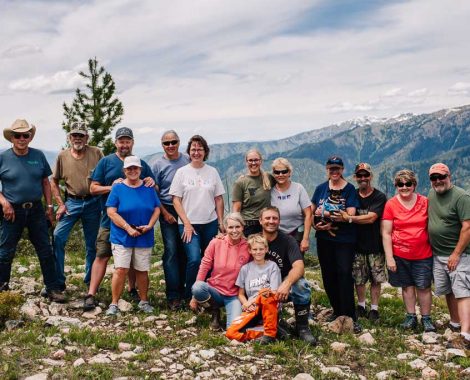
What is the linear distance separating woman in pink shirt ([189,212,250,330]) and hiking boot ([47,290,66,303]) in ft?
9.37

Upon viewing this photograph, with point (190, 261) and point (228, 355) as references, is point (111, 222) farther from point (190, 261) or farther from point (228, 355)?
point (228, 355)

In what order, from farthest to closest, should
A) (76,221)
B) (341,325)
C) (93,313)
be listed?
(76,221), (93,313), (341,325)

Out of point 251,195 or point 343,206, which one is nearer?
point 343,206

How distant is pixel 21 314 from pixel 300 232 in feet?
17.5

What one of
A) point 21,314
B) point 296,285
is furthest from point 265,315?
point 21,314

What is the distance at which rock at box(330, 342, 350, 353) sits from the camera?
7114 mm

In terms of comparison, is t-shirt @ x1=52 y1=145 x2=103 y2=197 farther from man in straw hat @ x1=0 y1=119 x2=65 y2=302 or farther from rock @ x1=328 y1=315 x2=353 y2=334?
rock @ x1=328 y1=315 x2=353 y2=334

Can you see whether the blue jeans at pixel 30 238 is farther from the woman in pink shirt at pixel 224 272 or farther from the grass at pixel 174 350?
→ the woman in pink shirt at pixel 224 272

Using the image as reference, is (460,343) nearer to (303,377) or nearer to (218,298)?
(303,377)

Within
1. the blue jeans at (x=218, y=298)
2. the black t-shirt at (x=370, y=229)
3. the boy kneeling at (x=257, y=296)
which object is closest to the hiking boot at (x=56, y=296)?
the blue jeans at (x=218, y=298)

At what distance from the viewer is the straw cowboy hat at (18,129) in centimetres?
837

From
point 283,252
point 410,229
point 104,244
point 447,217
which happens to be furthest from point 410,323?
point 104,244

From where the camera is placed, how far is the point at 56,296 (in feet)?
29.7

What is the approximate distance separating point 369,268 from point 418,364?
2657 millimetres
